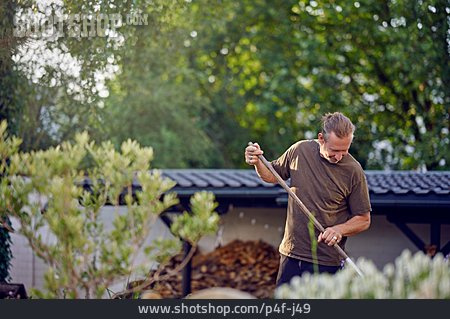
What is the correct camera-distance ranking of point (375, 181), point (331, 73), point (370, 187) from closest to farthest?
point (370, 187) → point (375, 181) → point (331, 73)

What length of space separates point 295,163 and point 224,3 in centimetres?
1292

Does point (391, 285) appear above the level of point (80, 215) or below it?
below

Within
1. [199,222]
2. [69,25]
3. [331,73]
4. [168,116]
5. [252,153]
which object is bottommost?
[199,222]

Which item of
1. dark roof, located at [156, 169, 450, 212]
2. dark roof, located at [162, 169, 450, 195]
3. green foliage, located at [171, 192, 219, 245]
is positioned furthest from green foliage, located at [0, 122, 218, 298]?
dark roof, located at [162, 169, 450, 195]

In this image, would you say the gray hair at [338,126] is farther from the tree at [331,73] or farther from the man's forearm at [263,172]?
the tree at [331,73]

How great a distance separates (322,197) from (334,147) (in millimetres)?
302

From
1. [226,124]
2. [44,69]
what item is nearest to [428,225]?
[44,69]

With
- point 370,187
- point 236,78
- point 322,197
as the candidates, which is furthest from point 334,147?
point 236,78

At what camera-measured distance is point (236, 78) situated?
1873cm

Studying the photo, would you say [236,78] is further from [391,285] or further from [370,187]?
[391,285]

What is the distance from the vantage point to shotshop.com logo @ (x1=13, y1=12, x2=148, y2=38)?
6.91m

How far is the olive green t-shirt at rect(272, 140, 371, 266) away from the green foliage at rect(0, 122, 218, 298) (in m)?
0.99

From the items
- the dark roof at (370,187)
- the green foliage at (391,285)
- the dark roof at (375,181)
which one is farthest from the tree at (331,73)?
the green foliage at (391,285)

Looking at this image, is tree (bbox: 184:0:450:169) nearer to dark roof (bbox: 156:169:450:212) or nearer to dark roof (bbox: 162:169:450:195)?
dark roof (bbox: 162:169:450:195)
